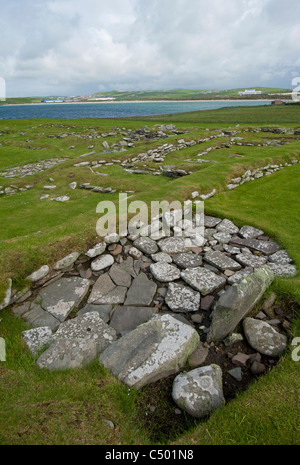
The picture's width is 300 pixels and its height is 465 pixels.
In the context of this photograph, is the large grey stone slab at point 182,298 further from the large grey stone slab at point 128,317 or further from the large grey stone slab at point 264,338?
the large grey stone slab at point 264,338

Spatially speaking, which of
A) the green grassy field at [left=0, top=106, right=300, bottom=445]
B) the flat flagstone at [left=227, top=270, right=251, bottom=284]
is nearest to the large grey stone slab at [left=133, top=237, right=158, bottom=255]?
the green grassy field at [left=0, top=106, right=300, bottom=445]

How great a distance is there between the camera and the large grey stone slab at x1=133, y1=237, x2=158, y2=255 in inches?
305

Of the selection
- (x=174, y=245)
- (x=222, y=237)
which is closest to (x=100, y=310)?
(x=174, y=245)

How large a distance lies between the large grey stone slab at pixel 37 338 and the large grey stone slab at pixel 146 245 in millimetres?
3567

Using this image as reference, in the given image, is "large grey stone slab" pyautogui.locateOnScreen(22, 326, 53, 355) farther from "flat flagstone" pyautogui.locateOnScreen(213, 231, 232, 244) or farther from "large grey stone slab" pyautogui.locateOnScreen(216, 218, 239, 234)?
"large grey stone slab" pyautogui.locateOnScreen(216, 218, 239, 234)

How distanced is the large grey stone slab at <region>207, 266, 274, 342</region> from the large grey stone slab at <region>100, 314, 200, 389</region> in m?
0.50

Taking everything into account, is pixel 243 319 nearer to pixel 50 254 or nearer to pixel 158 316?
pixel 158 316

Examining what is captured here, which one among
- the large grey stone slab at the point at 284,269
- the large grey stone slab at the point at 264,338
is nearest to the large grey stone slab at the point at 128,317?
the large grey stone slab at the point at 264,338

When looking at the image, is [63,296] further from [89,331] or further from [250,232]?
[250,232]

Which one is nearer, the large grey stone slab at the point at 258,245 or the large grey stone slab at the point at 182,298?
the large grey stone slab at the point at 182,298

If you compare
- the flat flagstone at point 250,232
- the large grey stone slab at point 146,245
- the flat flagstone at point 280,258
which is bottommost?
the flat flagstone at point 280,258

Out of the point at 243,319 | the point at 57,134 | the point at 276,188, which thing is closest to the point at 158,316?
the point at 243,319

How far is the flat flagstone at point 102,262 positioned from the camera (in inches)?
279
